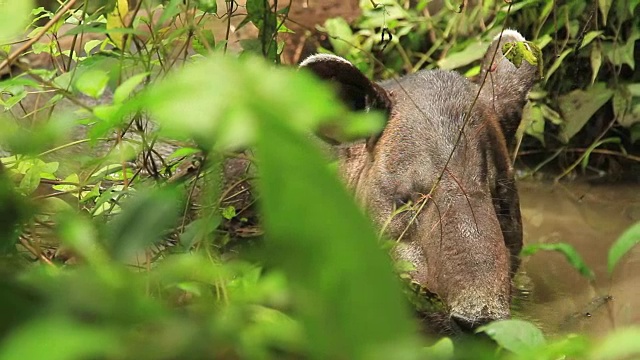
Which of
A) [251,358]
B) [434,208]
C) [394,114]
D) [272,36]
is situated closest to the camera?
[251,358]

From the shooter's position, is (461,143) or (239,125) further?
(461,143)

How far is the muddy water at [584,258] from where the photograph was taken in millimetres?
3605

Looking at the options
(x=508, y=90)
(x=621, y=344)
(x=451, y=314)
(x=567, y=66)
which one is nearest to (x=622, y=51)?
(x=567, y=66)

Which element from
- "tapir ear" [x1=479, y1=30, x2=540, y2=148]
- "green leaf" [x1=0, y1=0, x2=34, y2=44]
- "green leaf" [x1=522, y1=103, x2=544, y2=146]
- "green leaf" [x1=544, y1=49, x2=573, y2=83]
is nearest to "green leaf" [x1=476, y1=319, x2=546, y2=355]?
"green leaf" [x1=0, y1=0, x2=34, y2=44]

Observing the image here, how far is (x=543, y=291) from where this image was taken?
13.5 ft

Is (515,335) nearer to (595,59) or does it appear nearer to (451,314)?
(451,314)

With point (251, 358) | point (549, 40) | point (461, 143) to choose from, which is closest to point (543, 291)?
point (461, 143)

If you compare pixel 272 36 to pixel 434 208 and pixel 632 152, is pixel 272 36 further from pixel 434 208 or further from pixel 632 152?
pixel 632 152

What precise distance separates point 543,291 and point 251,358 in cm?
348

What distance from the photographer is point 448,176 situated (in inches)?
141

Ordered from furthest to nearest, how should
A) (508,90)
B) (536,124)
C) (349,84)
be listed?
(536,124), (508,90), (349,84)

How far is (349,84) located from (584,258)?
1.58 metres

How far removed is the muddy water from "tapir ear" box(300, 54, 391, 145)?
3.56 feet

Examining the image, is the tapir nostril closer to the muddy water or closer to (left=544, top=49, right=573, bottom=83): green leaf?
the muddy water
